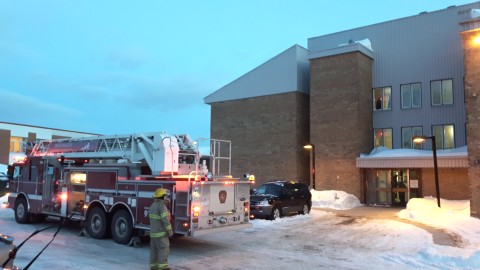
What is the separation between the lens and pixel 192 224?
33.7ft

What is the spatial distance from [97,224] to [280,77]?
2219 centimetres

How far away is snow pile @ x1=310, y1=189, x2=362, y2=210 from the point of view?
82.3 feet

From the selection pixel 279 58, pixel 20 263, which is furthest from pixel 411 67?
pixel 20 263

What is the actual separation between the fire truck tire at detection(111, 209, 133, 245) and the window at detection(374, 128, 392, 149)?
72.4 ft

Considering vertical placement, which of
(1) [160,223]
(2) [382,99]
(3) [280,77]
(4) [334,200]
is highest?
(3) [280,77]

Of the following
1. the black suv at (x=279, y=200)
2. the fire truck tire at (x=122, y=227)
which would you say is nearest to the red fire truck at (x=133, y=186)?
the fire truck tire at (x=122, y=227)

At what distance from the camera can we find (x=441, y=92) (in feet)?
91.1

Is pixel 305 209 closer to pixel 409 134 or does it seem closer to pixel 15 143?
pixel 409 134

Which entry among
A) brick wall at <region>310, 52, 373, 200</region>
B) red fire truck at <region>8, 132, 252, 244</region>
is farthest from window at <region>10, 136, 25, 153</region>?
red fire truck at <region>8, 132, 252, 244</region>

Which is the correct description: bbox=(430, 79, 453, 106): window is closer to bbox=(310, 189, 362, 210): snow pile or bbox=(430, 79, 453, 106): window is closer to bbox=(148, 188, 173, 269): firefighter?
bbox=(310, 189, 362, 210): snow pile

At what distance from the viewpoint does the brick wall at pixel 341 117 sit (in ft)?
92.1

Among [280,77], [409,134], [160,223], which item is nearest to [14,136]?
[280,77]

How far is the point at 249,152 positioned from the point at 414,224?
18.2m

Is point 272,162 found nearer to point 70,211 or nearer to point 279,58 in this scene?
point 279,58
